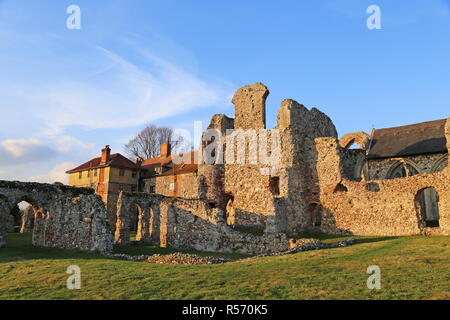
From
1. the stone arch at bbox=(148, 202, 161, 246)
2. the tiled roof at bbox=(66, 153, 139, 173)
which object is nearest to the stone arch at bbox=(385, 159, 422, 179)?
the stone arch at bbox=(148, 202, 161, 246)

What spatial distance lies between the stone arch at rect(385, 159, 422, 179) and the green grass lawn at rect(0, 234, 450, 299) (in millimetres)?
19994

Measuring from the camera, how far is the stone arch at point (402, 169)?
3297 centimetres

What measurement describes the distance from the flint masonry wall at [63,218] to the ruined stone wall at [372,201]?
15646 mm

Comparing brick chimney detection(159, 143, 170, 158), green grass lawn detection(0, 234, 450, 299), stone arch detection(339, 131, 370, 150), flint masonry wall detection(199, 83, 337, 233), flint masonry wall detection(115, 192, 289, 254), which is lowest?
green grass lawn detection(0, 234, 450, 299)

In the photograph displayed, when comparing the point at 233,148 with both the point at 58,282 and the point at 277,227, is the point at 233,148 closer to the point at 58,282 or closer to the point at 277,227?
the point at 277,227

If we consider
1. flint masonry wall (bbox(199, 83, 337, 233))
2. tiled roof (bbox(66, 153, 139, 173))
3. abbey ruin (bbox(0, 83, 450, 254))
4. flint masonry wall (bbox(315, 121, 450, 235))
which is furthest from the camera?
tiled roof (bbox(66, 153, 139, 173))

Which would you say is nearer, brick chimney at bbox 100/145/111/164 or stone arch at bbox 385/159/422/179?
stone arch at bbox 385/159/422/179

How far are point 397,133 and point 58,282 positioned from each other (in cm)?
3595

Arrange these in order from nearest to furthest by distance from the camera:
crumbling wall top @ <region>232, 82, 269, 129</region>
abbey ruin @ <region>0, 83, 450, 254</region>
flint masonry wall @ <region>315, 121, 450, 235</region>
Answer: abbey ruin @ <region>0, 83, 450, 254</region> < flint masonry wall @ <region>315, 121, 450, 235</region> < crumbling wall top @ <region>232, 82, 269, 129</region>

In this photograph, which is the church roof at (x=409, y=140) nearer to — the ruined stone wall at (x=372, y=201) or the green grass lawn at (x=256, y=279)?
the ruined stone wall at (x=372, y=201)

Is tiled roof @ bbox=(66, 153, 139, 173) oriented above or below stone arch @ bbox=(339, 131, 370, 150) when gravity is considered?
below

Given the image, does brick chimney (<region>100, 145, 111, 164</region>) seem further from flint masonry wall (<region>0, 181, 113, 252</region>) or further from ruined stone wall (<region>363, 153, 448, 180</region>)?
Answer: ruined stone wall (<region>363, 153, 448, 180</region>)

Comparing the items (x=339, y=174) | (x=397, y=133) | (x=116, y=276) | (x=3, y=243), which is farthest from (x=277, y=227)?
(x=397, y=133)

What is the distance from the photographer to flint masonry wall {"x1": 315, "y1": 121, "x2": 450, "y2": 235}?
21.4m
